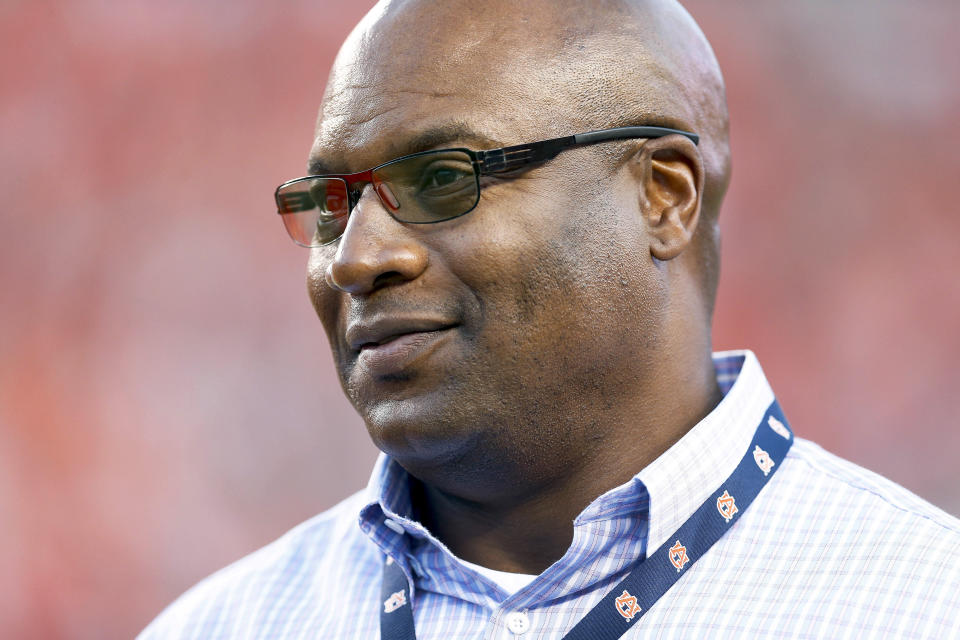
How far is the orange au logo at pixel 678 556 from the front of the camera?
1.53 metres

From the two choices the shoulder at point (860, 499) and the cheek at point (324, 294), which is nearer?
the shoulder at point (860, 499)

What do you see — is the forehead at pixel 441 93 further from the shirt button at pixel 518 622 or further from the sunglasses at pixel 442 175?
the shirt button at pixel 518 622

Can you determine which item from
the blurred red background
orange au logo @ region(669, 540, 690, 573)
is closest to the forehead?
orange au logo @ region(669, 540, 690, 573)

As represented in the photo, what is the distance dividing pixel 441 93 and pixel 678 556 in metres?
0.75

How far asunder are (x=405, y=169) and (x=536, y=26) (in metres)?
0.30

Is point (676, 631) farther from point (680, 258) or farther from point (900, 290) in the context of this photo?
point (900, 290)

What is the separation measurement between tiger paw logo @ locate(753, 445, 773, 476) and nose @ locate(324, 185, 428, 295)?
596 millimetres

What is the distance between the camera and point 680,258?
1723 millimetres

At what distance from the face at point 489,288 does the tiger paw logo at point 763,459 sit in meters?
0.24

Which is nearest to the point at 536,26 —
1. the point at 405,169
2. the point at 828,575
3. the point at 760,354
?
the point at 405,169

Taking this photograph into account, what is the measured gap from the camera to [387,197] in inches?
62.2

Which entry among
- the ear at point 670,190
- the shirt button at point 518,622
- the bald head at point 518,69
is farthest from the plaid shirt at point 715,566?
the bald head at point 518,69

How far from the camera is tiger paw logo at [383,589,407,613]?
66.4 inches

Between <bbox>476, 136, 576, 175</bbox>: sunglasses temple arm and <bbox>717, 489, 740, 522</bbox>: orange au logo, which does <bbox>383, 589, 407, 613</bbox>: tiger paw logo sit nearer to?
<bbox>717, 489, 740, 522</bbox>: orange au logo
